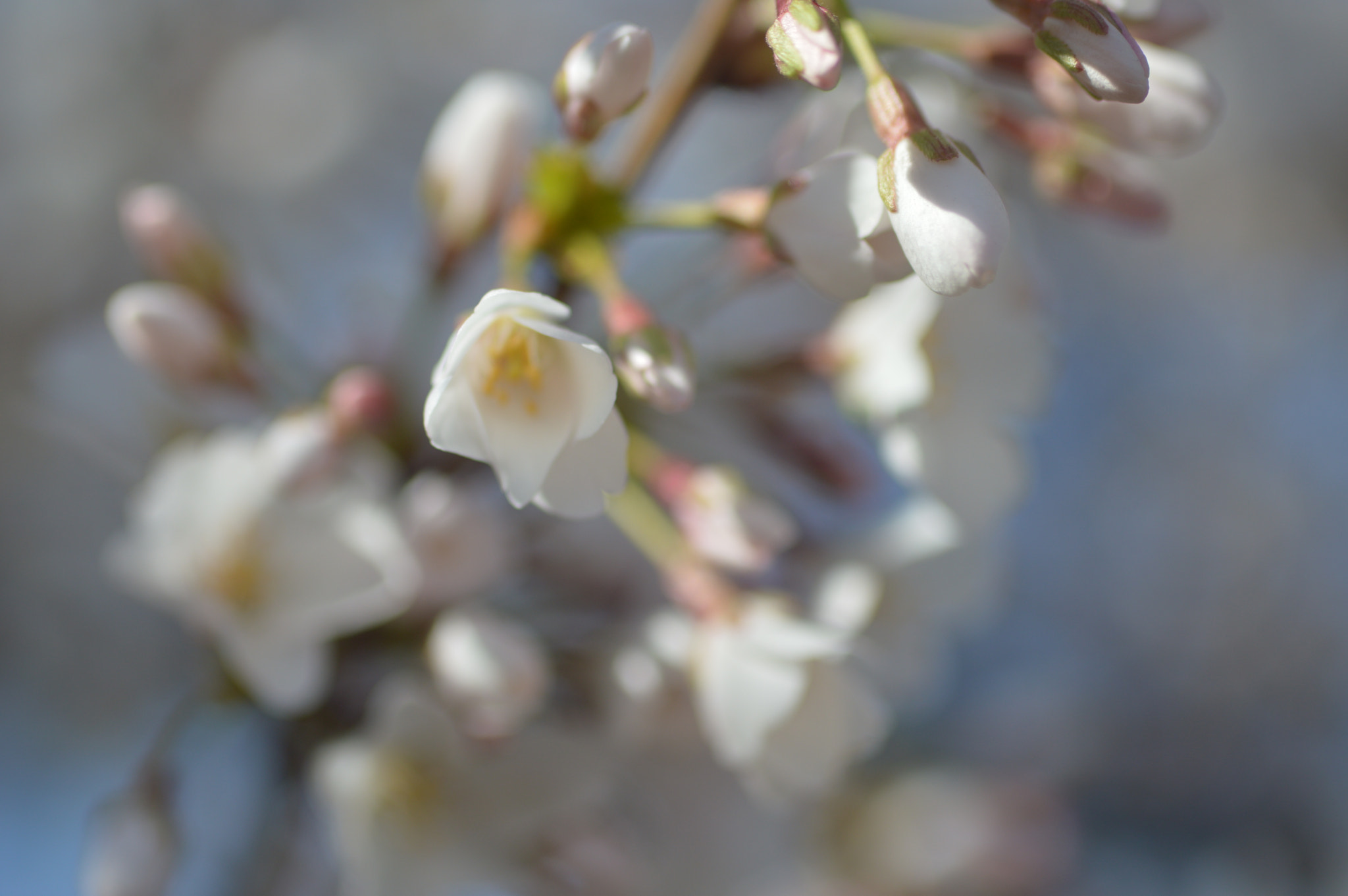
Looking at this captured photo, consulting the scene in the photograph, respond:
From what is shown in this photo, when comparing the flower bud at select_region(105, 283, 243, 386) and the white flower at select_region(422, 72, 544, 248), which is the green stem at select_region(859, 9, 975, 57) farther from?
the flower bud at select_region(105, 283, 243, 386)

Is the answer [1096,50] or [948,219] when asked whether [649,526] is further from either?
[1096,50]

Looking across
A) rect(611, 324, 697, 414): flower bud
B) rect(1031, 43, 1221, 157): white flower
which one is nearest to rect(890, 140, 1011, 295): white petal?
rect(611, 324, 697, 414): flower bud

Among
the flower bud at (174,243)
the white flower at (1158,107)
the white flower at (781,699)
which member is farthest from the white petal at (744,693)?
the flower bud at (174,243)

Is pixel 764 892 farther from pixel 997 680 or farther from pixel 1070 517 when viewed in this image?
pixel 1070 517

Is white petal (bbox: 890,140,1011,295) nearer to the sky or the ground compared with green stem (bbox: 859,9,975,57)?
nearer to the sky

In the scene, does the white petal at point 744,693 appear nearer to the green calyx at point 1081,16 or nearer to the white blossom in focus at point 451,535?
the white blossom in focus at point 451,535

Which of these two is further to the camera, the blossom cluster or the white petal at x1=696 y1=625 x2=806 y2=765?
the white petal at x1=696 y1=625 x2=806 y2=765

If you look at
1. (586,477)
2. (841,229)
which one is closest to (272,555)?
(586,477)
